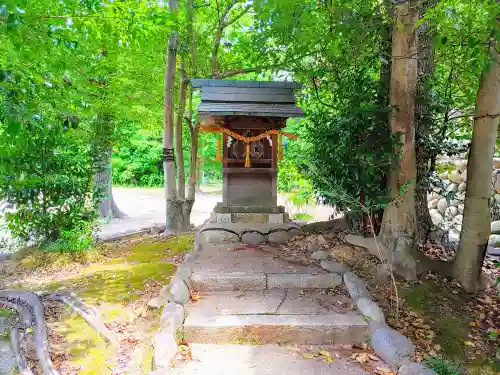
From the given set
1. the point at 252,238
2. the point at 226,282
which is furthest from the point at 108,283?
the point at 252,238

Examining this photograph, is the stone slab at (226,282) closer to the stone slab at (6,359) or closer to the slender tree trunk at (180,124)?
the stone slab at (6,359)

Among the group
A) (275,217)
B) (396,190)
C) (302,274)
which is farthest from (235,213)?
(396,190)

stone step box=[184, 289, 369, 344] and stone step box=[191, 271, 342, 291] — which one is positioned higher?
stone step box=[191, 271, 342, 291]

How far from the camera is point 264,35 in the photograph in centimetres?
712

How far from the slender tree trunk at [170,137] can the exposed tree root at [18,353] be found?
573 centimetres

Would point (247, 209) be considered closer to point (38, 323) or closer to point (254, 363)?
point (254, 363)

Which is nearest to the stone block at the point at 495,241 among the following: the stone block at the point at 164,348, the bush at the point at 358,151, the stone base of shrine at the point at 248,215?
the bush at the point at 358,151

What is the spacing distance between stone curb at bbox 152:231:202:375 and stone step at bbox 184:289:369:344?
0.12 meters

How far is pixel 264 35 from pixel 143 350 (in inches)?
229

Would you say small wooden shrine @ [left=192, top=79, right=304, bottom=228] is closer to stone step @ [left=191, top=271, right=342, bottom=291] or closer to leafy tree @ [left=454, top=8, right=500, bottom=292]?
stone step @ [left=191, top=271, right=342, bottom=291]

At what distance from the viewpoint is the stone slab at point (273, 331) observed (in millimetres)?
4008

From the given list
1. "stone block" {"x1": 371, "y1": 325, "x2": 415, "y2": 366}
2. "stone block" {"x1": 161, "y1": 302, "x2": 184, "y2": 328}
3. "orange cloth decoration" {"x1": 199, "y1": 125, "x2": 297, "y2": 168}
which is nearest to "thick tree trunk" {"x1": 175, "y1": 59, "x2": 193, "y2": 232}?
"orange cloth decoration" {"x1": 199, "y1": 125, "x2": 297, "y2": 168}

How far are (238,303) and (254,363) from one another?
1038 mm

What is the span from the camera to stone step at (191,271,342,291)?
5086 millimetres
